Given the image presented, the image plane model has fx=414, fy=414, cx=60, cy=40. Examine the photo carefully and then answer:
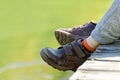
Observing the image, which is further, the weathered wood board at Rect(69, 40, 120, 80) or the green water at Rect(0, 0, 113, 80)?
the green water at Rect(0, 0, 113, 80)

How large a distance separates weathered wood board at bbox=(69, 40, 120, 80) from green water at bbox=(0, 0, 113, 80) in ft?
2.01

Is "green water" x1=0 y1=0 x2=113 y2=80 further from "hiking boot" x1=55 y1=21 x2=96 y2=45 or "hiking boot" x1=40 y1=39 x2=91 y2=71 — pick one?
"hiking boot" x1=40 y1=39 x2=91 y2=71

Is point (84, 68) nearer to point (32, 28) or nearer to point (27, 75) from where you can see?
point (27, 75)

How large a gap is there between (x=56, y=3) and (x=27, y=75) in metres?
1.67

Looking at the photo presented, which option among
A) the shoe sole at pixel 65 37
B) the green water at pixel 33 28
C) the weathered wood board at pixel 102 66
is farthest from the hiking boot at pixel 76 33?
the weathered wood board at pixel 102 66

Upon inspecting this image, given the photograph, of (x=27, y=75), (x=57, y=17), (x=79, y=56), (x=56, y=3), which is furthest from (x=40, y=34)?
(x=79, y=56)

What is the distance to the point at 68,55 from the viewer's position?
1676mm

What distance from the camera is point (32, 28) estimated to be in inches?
117

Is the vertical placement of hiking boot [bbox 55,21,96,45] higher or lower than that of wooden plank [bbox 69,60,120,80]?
higher

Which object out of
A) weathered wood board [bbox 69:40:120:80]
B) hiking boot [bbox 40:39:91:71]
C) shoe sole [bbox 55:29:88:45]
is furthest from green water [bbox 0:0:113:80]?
weathered wood board [bbox 69:40:120:80]

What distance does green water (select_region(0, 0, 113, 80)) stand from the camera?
2234 millimetres

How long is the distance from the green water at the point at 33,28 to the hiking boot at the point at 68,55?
0.40m

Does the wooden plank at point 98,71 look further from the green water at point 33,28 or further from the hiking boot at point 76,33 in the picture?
the green water at point 33,28

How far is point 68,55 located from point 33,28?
1336mm
